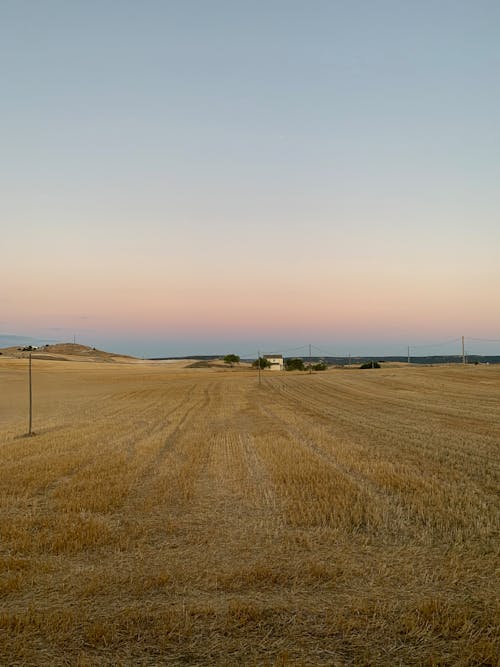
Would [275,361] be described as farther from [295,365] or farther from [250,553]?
[250,553]

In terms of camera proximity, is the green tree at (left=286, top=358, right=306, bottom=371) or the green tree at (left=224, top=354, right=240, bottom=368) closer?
the green tree at (left=286, top=358, right=306, bottom=371)

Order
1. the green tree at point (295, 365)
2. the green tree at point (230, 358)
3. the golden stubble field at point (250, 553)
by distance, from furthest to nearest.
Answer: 1. the green tree at point (230, 358)
2. the green tree at point (295, 365)
3. the golden stubble field at point (250, 553)

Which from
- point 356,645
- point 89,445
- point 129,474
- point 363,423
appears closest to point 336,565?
point 356,645

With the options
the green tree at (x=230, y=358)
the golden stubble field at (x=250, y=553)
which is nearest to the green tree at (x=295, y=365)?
the green tree at (x=230, y=358)

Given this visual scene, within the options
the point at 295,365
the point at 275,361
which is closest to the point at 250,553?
the point at 295,365

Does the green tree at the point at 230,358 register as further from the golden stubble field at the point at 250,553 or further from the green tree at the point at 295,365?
the golden stubble field at the point at 250,553

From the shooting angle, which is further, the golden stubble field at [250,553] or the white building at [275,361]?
the white building at [275,361]

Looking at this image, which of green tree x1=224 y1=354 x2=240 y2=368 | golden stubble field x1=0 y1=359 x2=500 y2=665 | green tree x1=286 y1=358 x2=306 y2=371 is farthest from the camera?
green tree x1=224 y1=354 x2=240 y2=368

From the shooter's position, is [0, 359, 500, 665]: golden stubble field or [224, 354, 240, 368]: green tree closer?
[0, 359, 500, 665]: golden stubble field

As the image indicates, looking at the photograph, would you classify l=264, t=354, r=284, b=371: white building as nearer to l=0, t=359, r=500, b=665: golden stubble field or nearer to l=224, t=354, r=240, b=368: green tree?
l=224, t=354, r=240, b=368: green tree

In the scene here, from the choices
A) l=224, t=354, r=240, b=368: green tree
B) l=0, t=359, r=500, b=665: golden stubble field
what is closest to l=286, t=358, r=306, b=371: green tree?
l=224, t=354, r=240, b=368: green tree

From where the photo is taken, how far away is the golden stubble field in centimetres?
545

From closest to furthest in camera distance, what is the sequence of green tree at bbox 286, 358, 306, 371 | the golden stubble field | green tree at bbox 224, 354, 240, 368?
the golden stubble field → green tree at bbox 286, 358, 306, 371 → green tree at bbox 224, 354, 240, 368

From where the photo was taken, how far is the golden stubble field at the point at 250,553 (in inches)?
214
